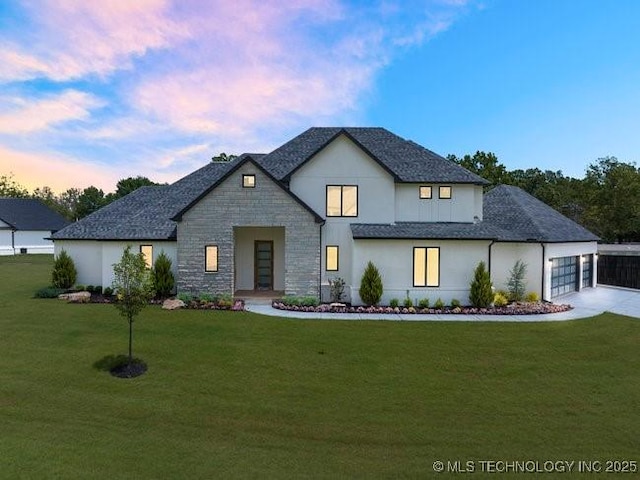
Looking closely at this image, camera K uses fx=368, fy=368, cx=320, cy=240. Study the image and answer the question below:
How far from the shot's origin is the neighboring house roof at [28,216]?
55.9m

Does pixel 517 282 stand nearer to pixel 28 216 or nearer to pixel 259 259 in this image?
pixel 259 259

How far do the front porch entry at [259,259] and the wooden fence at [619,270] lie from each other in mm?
24876

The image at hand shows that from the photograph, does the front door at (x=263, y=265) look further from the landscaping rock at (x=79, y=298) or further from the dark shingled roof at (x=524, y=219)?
the dark shingled roof at (x=524, y=219)

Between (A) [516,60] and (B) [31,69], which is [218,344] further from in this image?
(A) [516,60]

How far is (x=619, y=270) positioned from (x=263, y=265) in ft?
85.6

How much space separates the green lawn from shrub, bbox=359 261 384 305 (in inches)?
114

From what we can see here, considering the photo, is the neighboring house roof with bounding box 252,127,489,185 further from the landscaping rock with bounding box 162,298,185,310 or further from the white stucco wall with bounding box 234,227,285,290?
the landscaping rock with bounding box 162,298,185,310

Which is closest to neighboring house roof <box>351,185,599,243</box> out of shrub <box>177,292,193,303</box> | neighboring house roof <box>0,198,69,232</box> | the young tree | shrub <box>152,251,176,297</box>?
shrub <box>177,292,193,303</box>

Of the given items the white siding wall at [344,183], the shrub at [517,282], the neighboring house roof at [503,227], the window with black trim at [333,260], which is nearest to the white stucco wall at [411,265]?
the neighboring house roof at [503,227]

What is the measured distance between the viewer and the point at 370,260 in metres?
19.0

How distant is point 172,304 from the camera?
57.2ft

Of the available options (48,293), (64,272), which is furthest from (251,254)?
(48,293)

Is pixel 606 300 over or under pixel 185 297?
under

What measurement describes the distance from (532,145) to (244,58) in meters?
29.3
